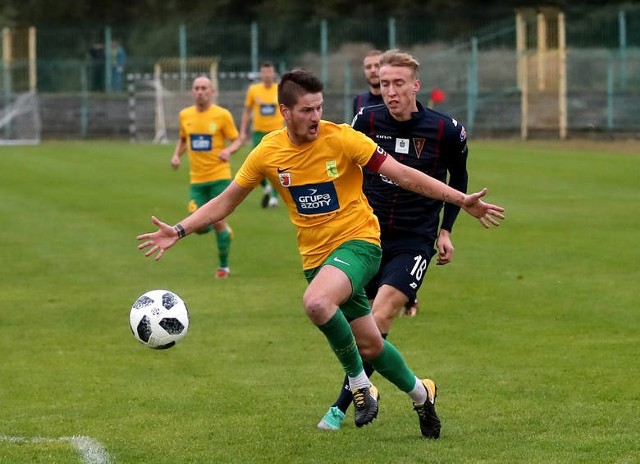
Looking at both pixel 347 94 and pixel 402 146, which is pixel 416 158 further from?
pixel 347 94

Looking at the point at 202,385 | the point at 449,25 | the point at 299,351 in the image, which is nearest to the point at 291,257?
the point at 299,351

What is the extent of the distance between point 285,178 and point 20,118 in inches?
1403

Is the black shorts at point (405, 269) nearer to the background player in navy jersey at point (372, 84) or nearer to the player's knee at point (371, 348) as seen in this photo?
the player's knee at point (371, 348)

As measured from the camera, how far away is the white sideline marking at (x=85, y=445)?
652cm

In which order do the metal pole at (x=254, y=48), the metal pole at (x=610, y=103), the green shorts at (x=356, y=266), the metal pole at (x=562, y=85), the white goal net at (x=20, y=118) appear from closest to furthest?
the green shorts at (x=356, y=266) → the metal pole at (x=610, y=103) → the metal pole at (x=562, y=85) → the white goal net at (x=20, y=118) → the metal pole at (x=254, y=48)

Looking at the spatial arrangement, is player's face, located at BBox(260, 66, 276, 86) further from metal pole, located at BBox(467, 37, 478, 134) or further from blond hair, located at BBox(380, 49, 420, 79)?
metal pole, located at BBox(467, 37, 478, 134)

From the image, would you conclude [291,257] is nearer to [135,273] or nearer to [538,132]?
[135,273]

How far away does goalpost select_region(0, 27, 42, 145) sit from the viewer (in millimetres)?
40500

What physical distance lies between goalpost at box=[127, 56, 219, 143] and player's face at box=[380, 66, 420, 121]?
33122mm

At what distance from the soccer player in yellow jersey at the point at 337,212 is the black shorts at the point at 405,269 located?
2.36ft

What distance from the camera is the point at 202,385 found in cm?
852

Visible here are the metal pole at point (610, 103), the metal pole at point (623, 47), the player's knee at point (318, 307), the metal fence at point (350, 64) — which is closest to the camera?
the player's knee at point (318, 307)

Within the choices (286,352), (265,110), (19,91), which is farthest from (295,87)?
(19,91)

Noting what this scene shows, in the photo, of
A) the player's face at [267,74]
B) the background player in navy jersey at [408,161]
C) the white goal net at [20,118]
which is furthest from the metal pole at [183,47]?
the background player in navy jersey at [408,161]
